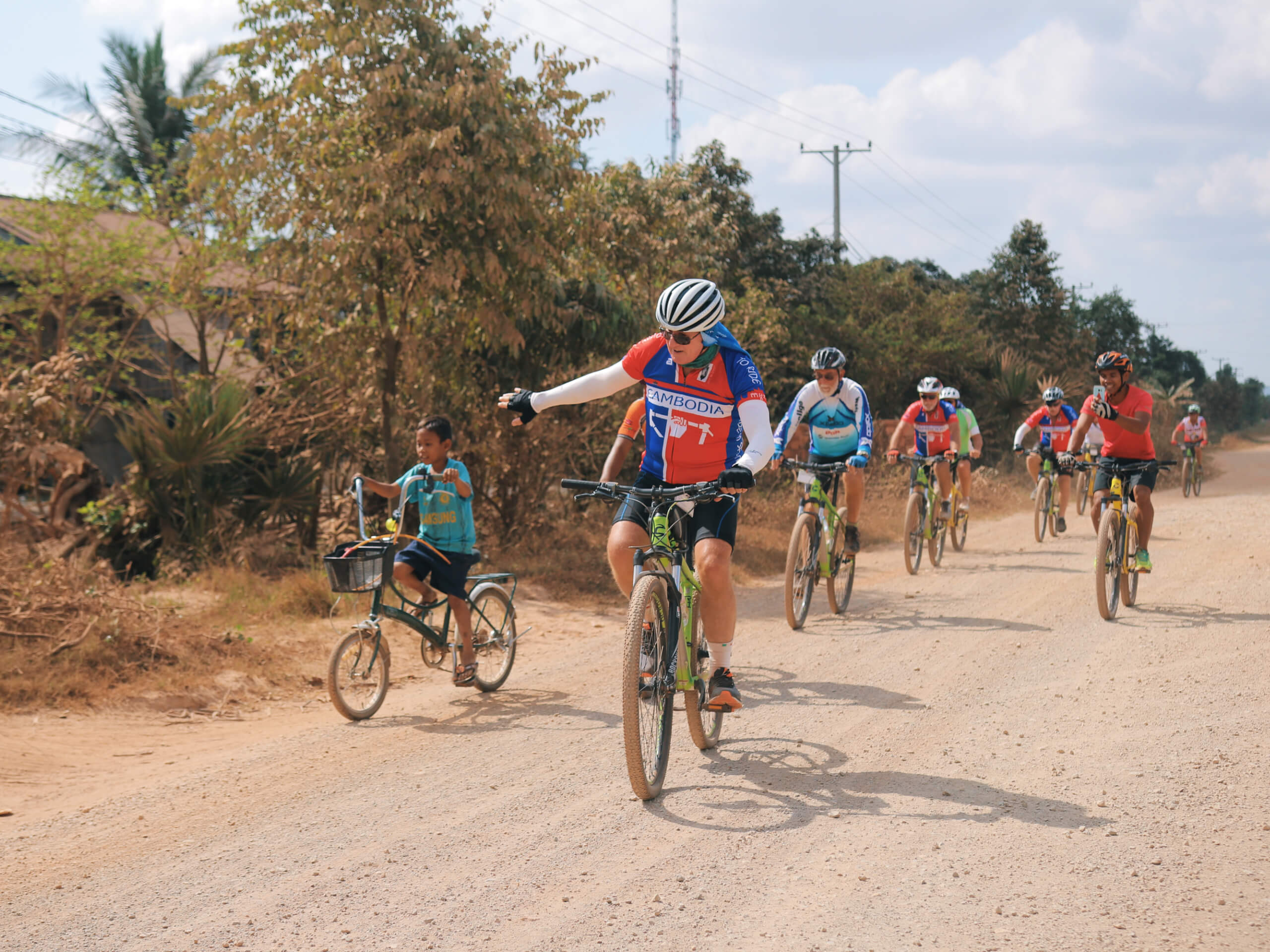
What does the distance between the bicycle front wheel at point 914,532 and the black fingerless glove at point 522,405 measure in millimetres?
7302

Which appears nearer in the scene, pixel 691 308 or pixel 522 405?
pixel 691 308

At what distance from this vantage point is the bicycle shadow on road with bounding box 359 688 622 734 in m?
6.36

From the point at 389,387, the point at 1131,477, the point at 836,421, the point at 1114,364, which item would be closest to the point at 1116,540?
the point at 1131,477

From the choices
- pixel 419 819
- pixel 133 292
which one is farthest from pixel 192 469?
pixel 419 819

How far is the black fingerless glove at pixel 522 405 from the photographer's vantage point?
5.30 metres

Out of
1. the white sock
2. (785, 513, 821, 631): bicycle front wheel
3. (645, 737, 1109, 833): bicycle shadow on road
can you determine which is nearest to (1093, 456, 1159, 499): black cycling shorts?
(785, 513, 821, 631): bicycle front wheel

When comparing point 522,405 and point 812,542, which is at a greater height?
point 522,405

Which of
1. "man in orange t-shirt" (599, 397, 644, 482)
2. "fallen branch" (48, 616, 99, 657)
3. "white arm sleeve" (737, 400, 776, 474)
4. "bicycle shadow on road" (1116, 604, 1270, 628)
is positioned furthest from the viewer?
"bicycle shadow on road" (1116, 604, 1270, 628)

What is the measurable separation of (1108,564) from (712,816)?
5.79 metres

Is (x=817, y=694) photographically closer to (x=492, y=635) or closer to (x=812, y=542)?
(x=492, y=635)

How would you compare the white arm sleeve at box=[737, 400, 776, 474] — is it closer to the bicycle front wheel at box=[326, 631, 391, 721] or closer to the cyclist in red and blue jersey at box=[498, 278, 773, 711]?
the cyclist in red and blue jersey at box=[498, 278, 773, 711]

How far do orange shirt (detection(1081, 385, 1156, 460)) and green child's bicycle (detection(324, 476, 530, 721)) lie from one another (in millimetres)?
5248

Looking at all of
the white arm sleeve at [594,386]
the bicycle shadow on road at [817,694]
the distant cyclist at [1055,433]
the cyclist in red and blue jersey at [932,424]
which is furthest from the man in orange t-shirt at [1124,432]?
the distant cyclist at [1055,433]

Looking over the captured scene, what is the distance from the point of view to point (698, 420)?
538cm
